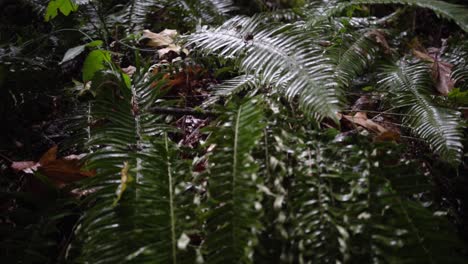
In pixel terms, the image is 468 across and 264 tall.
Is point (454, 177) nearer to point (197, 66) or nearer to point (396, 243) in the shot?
point (396, 243)

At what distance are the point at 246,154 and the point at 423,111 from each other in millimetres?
1001

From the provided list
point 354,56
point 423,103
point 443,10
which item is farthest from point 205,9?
point 423,103

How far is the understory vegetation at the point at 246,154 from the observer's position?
956 mm

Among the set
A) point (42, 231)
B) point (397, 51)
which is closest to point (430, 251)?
point (42, 231)

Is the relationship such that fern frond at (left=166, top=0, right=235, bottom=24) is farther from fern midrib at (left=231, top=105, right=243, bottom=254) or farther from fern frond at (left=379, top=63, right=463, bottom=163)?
fern midrib at (left=231, top=105, right=243, bottom=254)

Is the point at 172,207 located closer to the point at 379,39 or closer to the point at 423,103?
the point at 423,103

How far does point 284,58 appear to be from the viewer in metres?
1.47

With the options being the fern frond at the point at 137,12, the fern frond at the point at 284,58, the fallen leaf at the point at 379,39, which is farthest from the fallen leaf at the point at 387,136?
the fern frond at the point at 137,12

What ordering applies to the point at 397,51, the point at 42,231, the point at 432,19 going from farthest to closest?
the point at 432,19, the point at 397,51, the point at 42,231

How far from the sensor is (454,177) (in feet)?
4.91

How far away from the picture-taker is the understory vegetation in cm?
96

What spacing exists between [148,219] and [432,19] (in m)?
3.69

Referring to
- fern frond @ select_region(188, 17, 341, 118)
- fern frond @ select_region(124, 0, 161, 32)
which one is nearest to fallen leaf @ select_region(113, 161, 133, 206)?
fern frond @ select_region(188, 17, 341, 118)

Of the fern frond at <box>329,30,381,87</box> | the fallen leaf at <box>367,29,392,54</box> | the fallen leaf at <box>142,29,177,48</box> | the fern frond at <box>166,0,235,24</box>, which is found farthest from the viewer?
the fern frond at <box>166,0,235,24</box>
